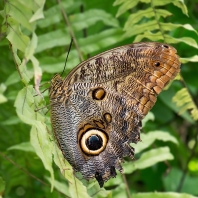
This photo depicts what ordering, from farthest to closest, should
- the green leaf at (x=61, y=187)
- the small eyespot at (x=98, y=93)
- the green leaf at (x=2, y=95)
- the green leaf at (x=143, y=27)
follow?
1. the green leaf at (x=143, y=27)
2. the green leaf at (x=61, y=187)
3. the small eyespot at (x=98, y=93)
4. the green leaf at (x=2, y=95)

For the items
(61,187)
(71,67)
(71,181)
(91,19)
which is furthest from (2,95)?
(91,19)

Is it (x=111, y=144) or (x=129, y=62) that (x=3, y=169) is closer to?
(x=111, y=144)

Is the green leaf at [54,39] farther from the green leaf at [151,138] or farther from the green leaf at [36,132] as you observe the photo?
the green leaf at [36,132]

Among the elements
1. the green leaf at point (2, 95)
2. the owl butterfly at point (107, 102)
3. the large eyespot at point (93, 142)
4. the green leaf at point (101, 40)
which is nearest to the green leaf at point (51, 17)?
the green leaf at point (101, 40)

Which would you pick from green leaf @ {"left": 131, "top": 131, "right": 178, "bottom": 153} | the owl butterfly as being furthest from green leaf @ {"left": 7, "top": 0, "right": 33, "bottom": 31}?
green leaf @ {"left": 131, "top": 131, "right": 178, "bottom": 153}

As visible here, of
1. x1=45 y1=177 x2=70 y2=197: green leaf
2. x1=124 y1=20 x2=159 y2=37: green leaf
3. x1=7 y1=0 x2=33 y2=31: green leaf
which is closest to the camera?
x1=7 y1=0 x2=33 y2=31: green leaf

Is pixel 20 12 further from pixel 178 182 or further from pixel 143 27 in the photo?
pixel 178 182

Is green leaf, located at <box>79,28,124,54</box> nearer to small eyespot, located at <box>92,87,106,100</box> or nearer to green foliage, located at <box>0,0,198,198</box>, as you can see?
green foliage, located at <box>0,0,198,198</box>

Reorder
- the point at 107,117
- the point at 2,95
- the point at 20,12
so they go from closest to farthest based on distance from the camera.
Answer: the point at 2,95
the point at 20,12
the point at 107,117
